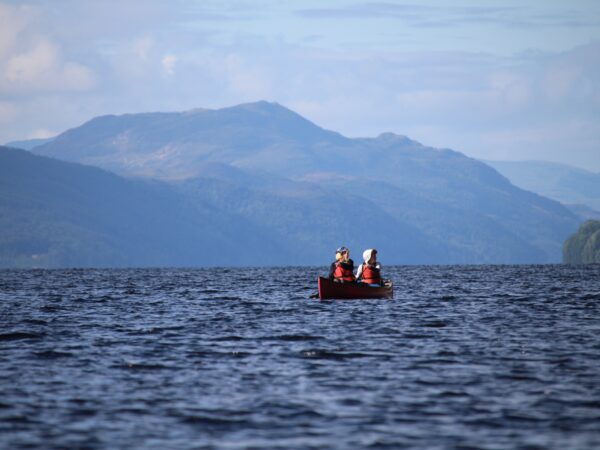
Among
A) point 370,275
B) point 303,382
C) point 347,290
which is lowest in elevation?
point 303,382

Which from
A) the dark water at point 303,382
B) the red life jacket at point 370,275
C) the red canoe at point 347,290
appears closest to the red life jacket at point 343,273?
the red canoe at point 347,290

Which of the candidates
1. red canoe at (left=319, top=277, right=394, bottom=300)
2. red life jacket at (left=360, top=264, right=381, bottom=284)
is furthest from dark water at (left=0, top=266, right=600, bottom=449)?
red life jacket at (left=360, top=264, right=381, bottom=284)

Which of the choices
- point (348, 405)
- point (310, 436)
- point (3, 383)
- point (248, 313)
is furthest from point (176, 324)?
point (310, 436)

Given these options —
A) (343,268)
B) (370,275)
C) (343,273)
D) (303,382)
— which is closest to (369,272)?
(370,275)

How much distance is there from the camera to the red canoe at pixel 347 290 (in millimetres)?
58312

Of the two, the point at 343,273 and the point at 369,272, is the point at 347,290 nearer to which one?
the point at 343,273

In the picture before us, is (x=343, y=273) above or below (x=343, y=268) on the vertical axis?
below

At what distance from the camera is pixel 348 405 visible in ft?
78.2

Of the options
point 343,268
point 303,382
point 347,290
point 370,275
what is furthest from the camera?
point 370,275

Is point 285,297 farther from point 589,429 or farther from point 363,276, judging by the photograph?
point 589,429

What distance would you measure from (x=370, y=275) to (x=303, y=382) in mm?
32652

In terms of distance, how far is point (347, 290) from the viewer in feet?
192

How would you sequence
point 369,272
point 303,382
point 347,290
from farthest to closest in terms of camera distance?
1. point 369,272
2. point 347,290
3. point 303,382

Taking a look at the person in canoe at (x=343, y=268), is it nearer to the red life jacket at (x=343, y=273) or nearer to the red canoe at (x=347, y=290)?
the red life jacket at (x=343, y=273)
